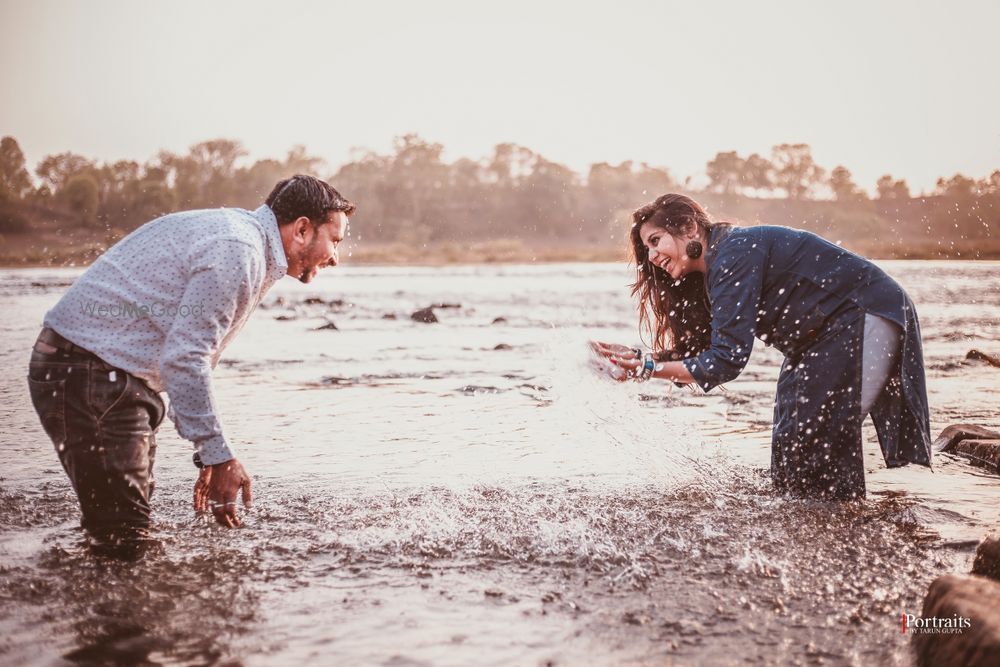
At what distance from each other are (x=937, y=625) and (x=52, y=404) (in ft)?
10.4

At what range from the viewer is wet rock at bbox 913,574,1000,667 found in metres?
2.27

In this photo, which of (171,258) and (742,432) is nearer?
(171,258)

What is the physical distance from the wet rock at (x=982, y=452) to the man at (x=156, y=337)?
447 cm

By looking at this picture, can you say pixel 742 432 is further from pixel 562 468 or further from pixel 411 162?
pixel 411 162

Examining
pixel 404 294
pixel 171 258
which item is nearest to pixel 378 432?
pixel 171 258

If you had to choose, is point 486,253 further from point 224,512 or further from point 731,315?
point 224,512

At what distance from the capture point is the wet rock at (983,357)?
10.4 m

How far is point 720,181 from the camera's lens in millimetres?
76875

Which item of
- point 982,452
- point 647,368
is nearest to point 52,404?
point 647,368

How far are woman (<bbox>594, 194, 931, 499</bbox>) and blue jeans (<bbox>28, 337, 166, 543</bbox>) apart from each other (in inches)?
88.9

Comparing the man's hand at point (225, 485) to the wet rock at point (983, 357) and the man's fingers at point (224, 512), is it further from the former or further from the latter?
the wet rock at point (983, 357)

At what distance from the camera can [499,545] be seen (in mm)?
3861

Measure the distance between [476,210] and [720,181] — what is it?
2607 cm

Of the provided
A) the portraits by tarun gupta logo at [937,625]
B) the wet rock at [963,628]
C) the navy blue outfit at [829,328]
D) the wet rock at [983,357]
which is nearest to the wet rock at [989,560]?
the portraits by tarun gupta logo at [937,625]
